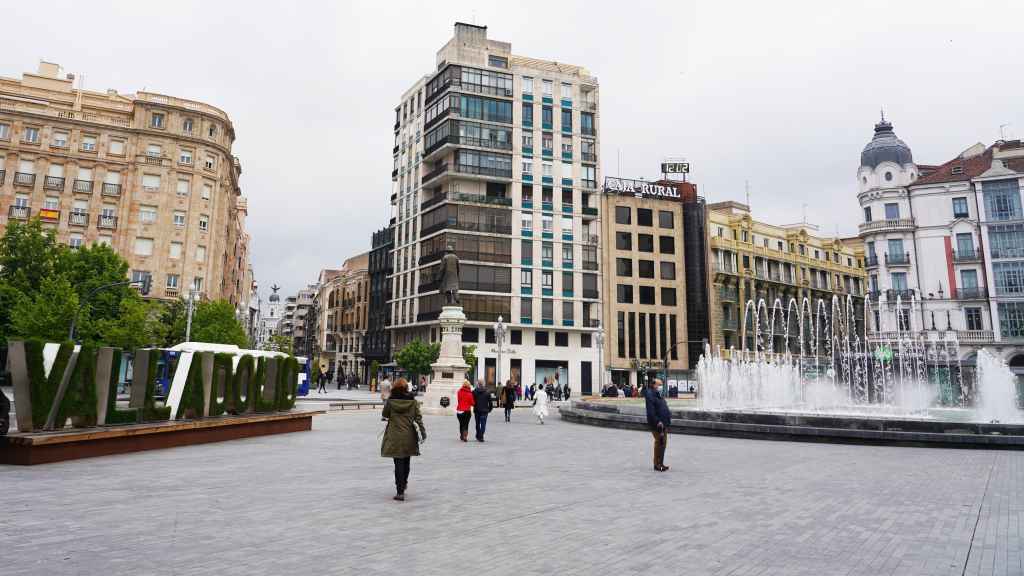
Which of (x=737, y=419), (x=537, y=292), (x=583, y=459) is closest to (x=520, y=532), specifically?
(x=583, y=459)

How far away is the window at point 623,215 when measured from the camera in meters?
64.2

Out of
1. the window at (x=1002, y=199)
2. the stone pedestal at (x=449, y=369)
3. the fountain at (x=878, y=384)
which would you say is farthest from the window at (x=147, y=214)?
the window at (x=1002, y=199)

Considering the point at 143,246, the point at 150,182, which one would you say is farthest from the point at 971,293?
the point at 150,182

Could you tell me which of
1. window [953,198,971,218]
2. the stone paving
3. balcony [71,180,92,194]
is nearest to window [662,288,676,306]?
window [953,198,971,218]

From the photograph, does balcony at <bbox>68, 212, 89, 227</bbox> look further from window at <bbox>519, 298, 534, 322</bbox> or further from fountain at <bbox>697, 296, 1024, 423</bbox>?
fountain at <bbox>697, 296, 1024, 423</bbox>

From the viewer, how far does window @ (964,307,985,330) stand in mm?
51688

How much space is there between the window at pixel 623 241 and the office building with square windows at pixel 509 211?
301 centimetres

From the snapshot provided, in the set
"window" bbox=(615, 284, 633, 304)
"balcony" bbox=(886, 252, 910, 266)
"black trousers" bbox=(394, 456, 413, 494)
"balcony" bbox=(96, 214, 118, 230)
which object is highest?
"balcony" bbox=(96, 214, 118, 230)

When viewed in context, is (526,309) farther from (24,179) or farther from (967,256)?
(24,179)

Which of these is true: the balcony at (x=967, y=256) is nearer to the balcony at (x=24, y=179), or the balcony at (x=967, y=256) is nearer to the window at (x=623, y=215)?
the window at (x=623, y=215)

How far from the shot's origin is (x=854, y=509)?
789cm

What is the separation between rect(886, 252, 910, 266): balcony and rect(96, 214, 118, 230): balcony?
219 feet

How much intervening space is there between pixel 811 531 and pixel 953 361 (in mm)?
58046

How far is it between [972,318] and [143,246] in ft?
227
